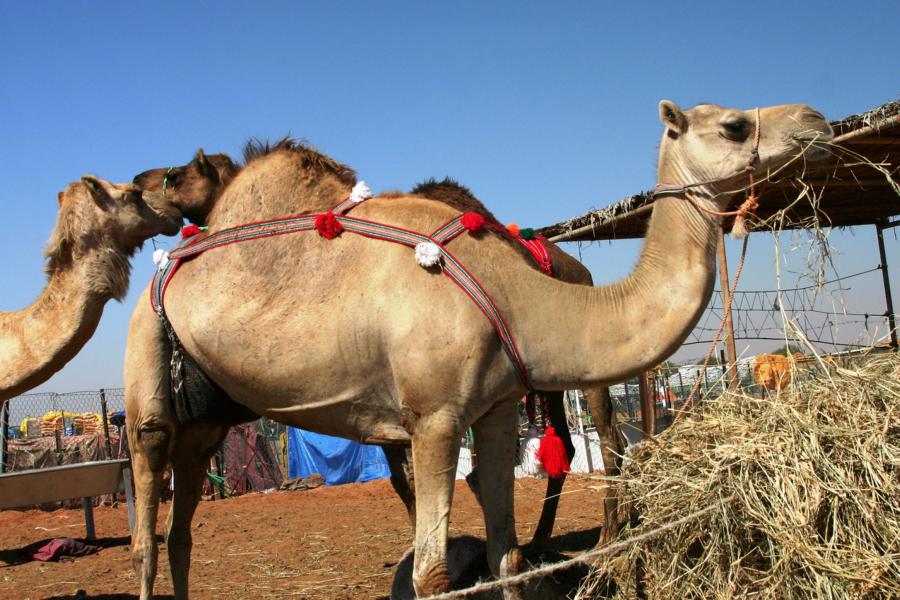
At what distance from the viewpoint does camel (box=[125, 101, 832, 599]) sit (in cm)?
375

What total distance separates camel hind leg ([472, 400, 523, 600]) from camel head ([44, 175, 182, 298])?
255 cm

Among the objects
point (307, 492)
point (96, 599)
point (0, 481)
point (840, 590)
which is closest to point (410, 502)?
point (96, 599)

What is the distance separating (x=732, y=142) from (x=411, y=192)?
214 cm

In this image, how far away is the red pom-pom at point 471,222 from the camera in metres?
4.16

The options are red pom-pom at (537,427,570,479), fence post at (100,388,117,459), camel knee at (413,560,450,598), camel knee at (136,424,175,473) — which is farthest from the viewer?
fence post at (100,388,117,459)

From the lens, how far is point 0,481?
9.49m

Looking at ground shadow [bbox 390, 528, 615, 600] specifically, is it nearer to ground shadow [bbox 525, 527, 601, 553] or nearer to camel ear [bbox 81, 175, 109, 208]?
ground shadow [bbox 525, 527, 601, 553]

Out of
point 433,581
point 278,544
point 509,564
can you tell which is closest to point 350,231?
point 433,581

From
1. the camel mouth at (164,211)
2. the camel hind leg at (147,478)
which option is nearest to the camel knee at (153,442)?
the camel hind leg at (147,478)

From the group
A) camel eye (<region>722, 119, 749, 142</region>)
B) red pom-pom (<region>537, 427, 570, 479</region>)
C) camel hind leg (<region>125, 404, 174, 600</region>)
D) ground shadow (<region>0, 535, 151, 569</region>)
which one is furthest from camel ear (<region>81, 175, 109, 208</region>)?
ground shadow (<region>0, 535, 151, 569</region>)

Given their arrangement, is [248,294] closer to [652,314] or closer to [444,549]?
[444,549]

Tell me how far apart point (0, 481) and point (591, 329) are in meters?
8.49

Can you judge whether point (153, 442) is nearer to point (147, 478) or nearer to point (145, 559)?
point (147, 478)

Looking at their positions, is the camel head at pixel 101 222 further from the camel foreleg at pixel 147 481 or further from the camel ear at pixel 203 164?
the camel foreleg at pixel 147 481
